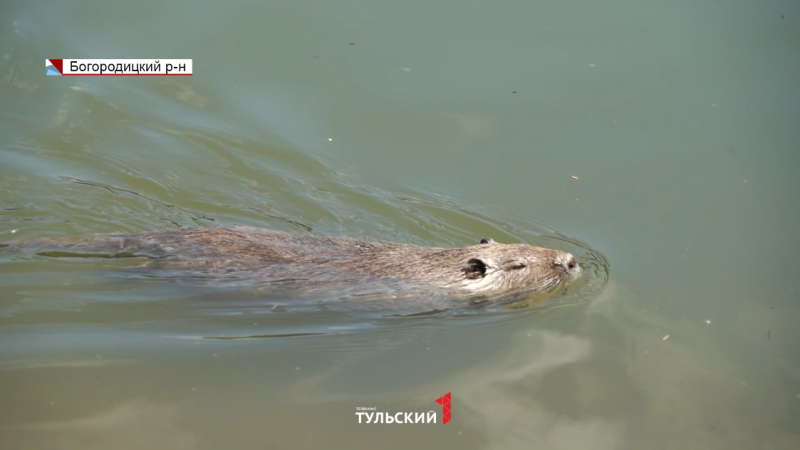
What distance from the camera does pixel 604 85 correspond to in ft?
24.1

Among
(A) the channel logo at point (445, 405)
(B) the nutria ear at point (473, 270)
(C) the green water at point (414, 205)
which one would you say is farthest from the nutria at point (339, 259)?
(A) the channel logo at point (445, 405)

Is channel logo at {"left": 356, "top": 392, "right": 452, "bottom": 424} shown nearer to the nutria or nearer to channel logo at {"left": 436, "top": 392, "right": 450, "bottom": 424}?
channel logo at {"left": 436, "top": 392, "right": 450, "bottom": 424}

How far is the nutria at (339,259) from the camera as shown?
5008mm

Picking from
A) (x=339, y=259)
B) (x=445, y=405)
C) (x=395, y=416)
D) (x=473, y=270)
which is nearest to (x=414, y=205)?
(x=473, y=270)

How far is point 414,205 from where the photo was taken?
6.32m

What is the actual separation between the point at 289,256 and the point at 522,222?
7.19ft

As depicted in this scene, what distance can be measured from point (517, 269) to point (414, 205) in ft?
4.14

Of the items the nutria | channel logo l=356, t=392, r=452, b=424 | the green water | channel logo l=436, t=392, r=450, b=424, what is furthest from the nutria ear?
channel logo l=356, t=392, r=452, b=424

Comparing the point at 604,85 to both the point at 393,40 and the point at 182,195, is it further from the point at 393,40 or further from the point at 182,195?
the point at 182,195

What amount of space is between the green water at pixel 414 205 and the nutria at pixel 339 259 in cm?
22

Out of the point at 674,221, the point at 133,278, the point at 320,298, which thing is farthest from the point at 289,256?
the point at 674,221

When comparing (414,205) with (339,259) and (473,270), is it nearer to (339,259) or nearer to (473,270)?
(473,270)

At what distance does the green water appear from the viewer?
4062 mm

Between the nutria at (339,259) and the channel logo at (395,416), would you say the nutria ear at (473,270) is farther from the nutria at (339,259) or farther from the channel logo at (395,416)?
the channel logo at (395,416)
